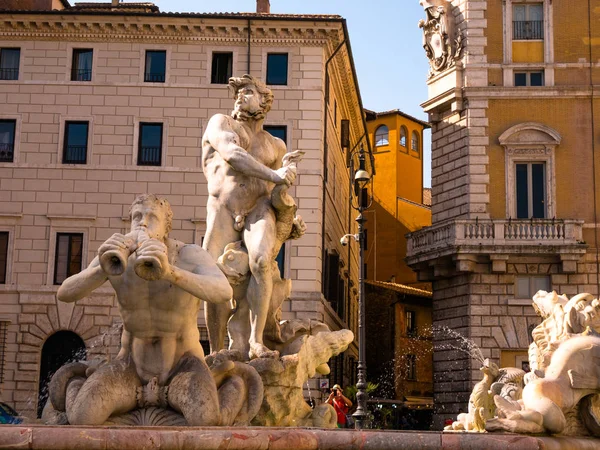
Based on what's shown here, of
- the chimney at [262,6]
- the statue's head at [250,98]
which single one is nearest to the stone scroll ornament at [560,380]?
the statue's head at [250,98]

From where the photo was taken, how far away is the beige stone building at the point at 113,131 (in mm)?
32781

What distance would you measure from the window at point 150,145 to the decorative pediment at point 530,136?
37.9 feet

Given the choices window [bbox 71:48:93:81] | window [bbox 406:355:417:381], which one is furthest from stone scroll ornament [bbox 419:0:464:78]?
window [bbox 406:355:417:381]

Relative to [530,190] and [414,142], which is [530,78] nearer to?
[530,190]

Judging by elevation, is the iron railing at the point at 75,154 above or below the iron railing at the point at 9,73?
below

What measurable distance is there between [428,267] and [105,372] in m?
28.1

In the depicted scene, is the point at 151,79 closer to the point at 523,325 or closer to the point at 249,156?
the point at 523,325

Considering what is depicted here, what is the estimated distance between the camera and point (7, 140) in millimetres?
34438

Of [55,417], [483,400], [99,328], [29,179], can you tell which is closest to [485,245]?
[99,328]

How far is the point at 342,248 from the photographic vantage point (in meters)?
44.7

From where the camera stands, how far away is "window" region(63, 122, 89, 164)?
34219 mm

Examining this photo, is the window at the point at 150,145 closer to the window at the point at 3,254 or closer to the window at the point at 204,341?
the window at the point at 3,254

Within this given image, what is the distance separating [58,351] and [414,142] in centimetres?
3535

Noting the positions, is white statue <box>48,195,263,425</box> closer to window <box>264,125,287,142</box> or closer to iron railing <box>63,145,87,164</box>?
window <box>264,125,287,142</box>
